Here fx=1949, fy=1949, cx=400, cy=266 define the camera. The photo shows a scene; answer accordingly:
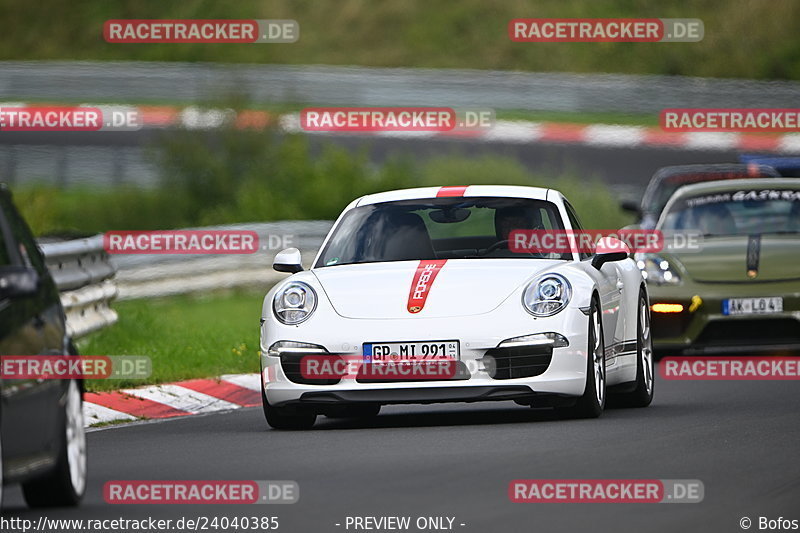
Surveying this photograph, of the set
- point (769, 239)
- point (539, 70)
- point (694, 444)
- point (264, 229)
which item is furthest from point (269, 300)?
point (539, 70)

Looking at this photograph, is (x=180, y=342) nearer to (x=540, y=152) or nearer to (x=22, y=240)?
(x=22, y=240)

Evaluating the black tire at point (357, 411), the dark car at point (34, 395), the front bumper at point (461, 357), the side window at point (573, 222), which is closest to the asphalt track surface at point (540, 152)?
the side window at point (573, 222)

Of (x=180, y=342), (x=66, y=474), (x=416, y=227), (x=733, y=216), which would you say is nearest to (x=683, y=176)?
(x=733, y=216)

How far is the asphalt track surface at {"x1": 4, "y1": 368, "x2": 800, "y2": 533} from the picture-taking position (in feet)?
24.3

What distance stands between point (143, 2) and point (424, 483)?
3479cm

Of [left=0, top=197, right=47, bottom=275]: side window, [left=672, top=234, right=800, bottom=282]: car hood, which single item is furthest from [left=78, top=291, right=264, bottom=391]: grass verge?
[left=0, top=197, right=47, bottom=275]: side window

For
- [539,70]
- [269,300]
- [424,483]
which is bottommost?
[424,483]

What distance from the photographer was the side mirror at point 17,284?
717cm

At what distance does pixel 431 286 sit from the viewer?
10.9m

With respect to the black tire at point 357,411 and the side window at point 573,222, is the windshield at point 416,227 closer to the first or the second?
the side window at point 573,222

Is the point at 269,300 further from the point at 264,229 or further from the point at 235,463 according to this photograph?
the point at 264,229

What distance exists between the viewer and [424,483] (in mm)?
8281

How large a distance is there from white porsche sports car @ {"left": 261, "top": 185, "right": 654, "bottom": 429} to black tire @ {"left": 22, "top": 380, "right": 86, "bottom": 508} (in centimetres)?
273

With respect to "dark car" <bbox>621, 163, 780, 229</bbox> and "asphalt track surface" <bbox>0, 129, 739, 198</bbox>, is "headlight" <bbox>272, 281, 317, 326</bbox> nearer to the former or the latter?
"dark car" <bbox>621, 163, 780, 229</bbox>
